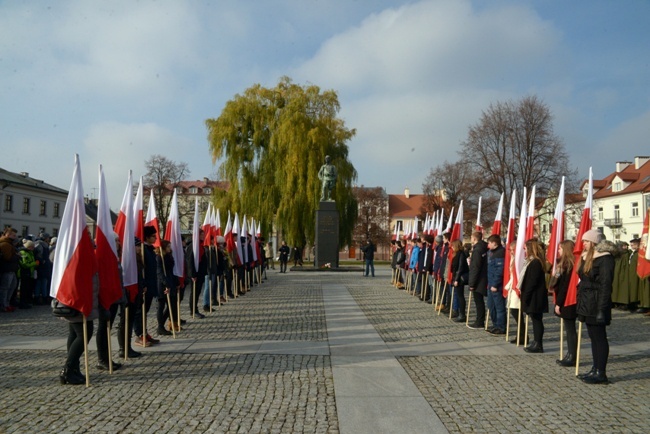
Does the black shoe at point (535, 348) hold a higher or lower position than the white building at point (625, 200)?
lower

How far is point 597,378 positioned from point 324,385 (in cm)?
332

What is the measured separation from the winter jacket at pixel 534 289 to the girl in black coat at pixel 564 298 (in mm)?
580

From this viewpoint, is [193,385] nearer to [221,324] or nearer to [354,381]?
[354,381]

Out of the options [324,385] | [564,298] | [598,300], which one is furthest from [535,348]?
[324,385]

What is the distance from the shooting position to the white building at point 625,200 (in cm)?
5985

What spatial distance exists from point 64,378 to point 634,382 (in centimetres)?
687

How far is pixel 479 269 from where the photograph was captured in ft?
37.2

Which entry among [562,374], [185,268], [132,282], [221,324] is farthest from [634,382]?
[185,268]

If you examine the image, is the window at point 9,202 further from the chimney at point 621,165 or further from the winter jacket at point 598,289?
the chimney at point 621,165

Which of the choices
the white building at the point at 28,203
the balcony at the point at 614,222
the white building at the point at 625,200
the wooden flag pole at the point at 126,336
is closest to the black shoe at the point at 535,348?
the wooden flag pole at the point at 126,336

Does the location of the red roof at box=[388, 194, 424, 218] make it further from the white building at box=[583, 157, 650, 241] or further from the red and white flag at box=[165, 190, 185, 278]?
the red and white flag at box=[165, 190, 185, 278]

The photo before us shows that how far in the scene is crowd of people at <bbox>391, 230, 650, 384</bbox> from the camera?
6.94 m

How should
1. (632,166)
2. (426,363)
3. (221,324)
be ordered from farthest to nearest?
(632,166) < (221,324) < (426,363)

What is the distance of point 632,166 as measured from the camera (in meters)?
68.0
